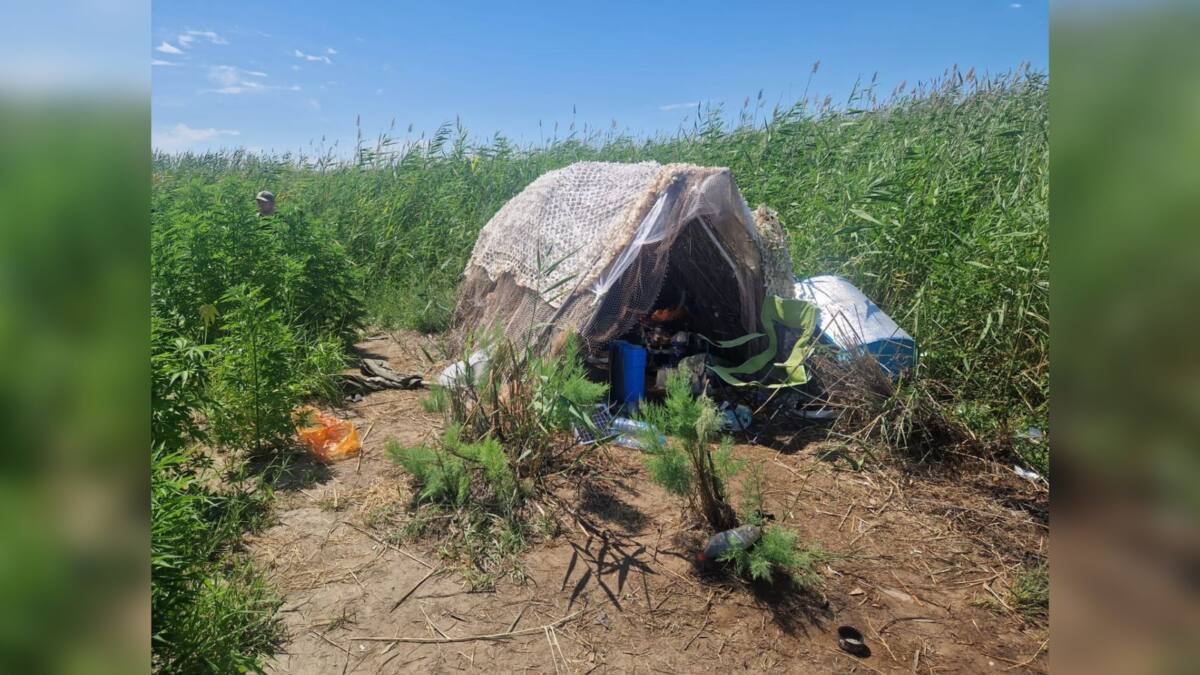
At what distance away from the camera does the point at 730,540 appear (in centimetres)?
306

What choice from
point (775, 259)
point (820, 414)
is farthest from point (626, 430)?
point (775, 259)

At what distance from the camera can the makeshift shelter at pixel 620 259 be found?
445cm

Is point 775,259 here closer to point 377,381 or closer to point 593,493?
point 593,493

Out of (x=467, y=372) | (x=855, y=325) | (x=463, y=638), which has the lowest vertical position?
(x=463, y=638)

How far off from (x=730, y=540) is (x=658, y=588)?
0.38 metres

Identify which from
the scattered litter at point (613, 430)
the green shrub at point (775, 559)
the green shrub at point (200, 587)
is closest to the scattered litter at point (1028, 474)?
the green shrub at point (775, 559)

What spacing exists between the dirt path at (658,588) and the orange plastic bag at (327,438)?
12 centimetres

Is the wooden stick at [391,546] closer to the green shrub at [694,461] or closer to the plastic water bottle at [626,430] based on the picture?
the green shrub at [694,461]

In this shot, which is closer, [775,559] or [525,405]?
[775,559]

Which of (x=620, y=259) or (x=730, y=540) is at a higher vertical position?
(x=620, y=259)

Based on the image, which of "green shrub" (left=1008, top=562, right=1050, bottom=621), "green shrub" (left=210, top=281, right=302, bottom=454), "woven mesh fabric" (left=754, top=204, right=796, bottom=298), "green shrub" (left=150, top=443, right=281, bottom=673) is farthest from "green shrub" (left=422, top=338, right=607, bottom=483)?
"green shrub" (left=1008, top=562, right=1050, bottom=621)

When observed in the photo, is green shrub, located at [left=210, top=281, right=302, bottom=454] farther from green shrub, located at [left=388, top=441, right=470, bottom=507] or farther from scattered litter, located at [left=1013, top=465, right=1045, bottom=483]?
scattered litter, located at [left=1013, top=465, right=1045, bottom=483]

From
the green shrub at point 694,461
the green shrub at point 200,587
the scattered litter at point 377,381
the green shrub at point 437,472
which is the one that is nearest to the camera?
the green shrub at point 200,587

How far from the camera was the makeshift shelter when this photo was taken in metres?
4.45
